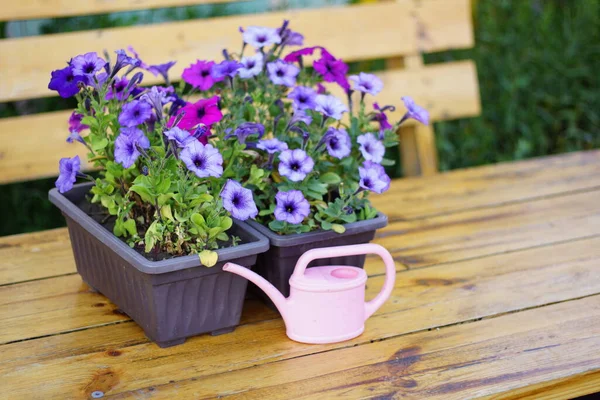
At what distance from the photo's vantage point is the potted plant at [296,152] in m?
1.37

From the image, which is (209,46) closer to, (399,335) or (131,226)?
(131,226)

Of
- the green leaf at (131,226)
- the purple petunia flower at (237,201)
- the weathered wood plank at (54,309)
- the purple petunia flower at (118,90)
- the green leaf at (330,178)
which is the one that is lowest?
the weathered wood plank at (54,309)

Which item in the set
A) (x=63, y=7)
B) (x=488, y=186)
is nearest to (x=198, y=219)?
(x=488, y=186)

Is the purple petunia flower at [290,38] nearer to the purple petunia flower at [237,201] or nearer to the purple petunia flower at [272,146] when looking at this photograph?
the purple petunia flower at [272,146]

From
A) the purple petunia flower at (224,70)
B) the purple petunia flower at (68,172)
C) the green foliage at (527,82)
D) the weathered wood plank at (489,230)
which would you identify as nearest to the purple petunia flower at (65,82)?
the purple petunia flower at (68,172)

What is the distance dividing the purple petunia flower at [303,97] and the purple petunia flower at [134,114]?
0.87ft

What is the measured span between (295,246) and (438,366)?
29 centimetres

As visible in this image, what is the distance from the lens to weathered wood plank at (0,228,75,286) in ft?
5.28

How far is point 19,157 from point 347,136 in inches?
41.4

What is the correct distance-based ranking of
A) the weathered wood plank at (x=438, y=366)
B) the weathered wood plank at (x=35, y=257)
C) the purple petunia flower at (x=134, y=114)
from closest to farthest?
the weathered wood plank at (x=438, y=366) → the purple petunia flower at (x=134, y=114) → the weathered wood plank at (x=35, y=257)

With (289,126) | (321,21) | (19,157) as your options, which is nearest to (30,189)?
(19,157)

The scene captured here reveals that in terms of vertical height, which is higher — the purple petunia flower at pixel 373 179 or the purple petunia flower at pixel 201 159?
the purple petunia flower at pixel 201 159

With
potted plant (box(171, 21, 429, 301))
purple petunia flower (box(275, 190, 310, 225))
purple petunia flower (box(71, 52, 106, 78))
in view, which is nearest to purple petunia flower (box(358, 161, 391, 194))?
potted plant (box(171, 21, 429, 301))

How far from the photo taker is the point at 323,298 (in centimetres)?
130
